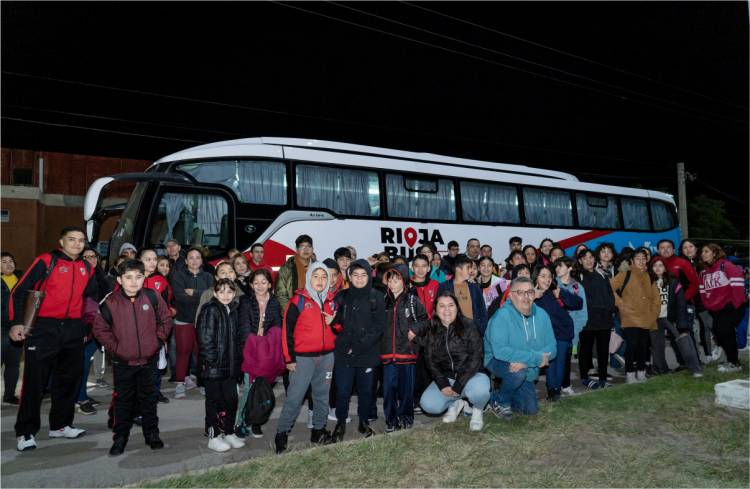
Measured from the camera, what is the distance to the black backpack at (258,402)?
5031 millimetres

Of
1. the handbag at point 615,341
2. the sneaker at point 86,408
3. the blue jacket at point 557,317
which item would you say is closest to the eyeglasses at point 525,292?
the blue jacket at point 557,317

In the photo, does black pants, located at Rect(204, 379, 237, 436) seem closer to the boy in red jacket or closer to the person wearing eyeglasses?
the boy in red jacket

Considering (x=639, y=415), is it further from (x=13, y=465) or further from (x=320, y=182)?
(x=320, y=182)

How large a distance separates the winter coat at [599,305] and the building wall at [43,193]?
21.7 metres

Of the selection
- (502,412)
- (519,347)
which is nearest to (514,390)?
(502,412)

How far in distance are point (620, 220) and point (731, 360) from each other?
985 cm

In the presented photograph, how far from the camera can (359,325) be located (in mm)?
5211

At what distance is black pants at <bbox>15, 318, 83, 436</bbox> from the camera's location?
16.4 ft

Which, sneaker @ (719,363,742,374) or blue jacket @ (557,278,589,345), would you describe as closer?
blue jacket @ (557,278,589,345)

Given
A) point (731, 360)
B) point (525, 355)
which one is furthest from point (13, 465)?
point (731, 360)

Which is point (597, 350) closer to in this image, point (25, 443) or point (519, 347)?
point (519, 347)

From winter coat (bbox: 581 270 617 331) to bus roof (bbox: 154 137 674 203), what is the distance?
6300 millimetres

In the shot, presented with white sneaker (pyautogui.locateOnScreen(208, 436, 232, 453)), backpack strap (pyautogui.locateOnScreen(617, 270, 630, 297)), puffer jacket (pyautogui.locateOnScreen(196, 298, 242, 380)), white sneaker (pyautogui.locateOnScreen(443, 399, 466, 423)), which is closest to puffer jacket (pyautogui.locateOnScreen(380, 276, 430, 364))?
white sneaker (pyautogui.locateOnScreen(443, 399, 466, 423))

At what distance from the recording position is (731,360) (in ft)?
27.2
